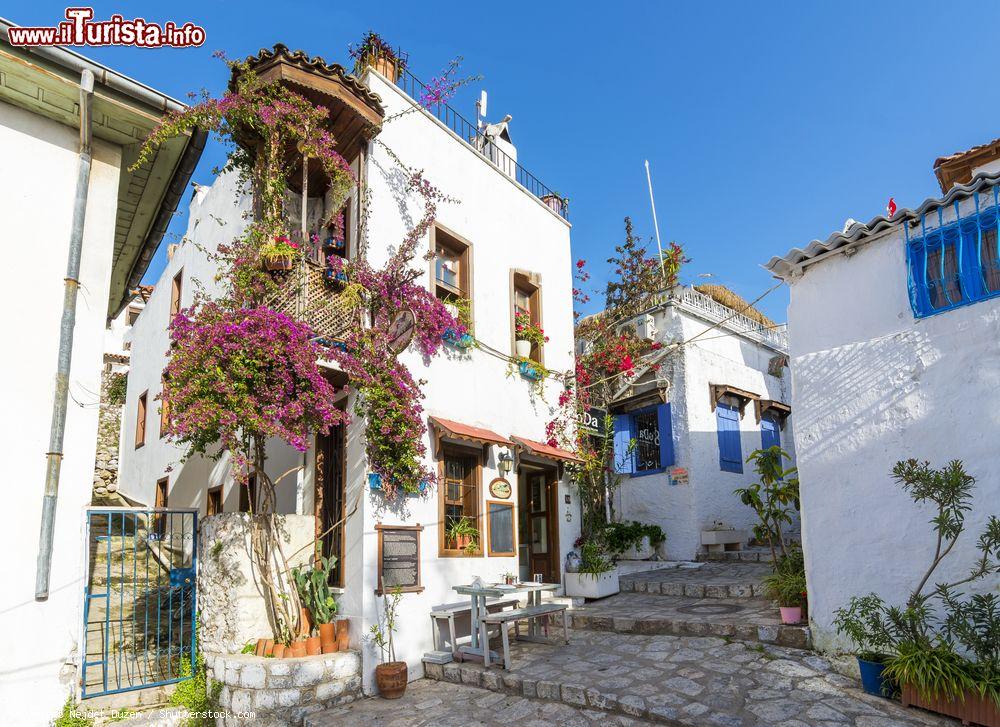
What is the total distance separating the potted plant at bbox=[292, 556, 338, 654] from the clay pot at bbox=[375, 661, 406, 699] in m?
0.67

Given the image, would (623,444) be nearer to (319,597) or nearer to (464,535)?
(464,535)

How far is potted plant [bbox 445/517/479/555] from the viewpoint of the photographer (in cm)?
930

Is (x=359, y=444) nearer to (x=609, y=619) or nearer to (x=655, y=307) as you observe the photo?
(x=609, y=619)

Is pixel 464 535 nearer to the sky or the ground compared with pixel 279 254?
nearer to the ground

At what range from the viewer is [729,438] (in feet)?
46.8

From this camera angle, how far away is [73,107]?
6754 millimetres

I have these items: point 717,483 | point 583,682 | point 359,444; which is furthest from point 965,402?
point 717,483

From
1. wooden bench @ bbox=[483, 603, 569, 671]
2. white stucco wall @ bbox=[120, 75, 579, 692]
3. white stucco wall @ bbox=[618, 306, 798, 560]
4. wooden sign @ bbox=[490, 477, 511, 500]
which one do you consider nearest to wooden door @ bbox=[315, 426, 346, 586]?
white stucco wall @ bbox=[120, 75, 579, 692]

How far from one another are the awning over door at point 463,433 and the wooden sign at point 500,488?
0.75 m

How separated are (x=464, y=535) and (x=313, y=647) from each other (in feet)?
8.70

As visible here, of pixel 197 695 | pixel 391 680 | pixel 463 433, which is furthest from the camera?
pixel 463 433

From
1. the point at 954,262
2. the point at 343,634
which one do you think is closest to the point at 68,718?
the point at 343,634

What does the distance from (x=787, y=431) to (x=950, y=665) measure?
11.2 m

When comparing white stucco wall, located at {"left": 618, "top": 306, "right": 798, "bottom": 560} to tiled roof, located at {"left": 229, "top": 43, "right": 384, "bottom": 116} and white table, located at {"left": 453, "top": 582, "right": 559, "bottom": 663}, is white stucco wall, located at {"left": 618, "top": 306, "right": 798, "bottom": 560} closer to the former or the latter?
white table, located at {"left": 453, "top": 582, "right": 559, "bottom": 663}
